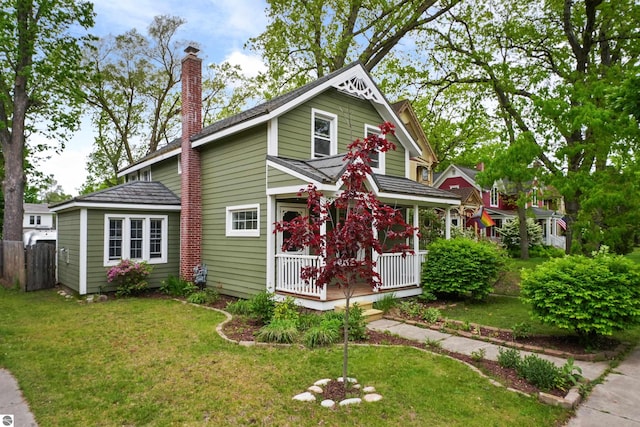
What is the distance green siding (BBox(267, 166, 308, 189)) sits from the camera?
859 centimetres

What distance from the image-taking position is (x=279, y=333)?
258 inches

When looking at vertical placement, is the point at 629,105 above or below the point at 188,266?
above

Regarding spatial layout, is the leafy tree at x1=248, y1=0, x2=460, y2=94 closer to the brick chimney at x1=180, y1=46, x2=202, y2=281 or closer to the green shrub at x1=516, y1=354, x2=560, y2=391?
the brick chimney at x1=180, y1=46, x2=202, y2=281

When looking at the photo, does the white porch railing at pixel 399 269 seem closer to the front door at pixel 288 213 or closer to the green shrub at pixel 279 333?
the front door at pixel 288 213

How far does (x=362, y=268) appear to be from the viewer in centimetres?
452

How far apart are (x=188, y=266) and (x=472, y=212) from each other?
72.2 ft

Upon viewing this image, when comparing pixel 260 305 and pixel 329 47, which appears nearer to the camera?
pixel 260 305

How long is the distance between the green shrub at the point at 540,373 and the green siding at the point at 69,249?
1183 centimetres

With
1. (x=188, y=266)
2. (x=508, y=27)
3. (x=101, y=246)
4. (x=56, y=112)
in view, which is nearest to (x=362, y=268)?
(x=188, y=266)

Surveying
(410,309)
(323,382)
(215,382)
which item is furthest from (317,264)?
(215,382)

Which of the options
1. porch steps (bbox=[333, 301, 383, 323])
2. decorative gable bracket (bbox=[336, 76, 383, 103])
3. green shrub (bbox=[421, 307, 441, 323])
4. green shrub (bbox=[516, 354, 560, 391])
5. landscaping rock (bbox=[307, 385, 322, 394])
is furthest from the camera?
decorative gable bracket (bbox=[336, 76, 383, 103])

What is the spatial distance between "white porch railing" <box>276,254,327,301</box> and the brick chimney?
12.9ft

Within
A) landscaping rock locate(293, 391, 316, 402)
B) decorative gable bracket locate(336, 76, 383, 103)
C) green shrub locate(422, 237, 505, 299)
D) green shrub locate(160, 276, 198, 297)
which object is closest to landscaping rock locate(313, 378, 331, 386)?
landscaping rock locate(293, 391, 316, 402)

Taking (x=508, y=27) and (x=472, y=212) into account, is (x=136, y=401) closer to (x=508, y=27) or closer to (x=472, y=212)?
(x=508, y=27)
